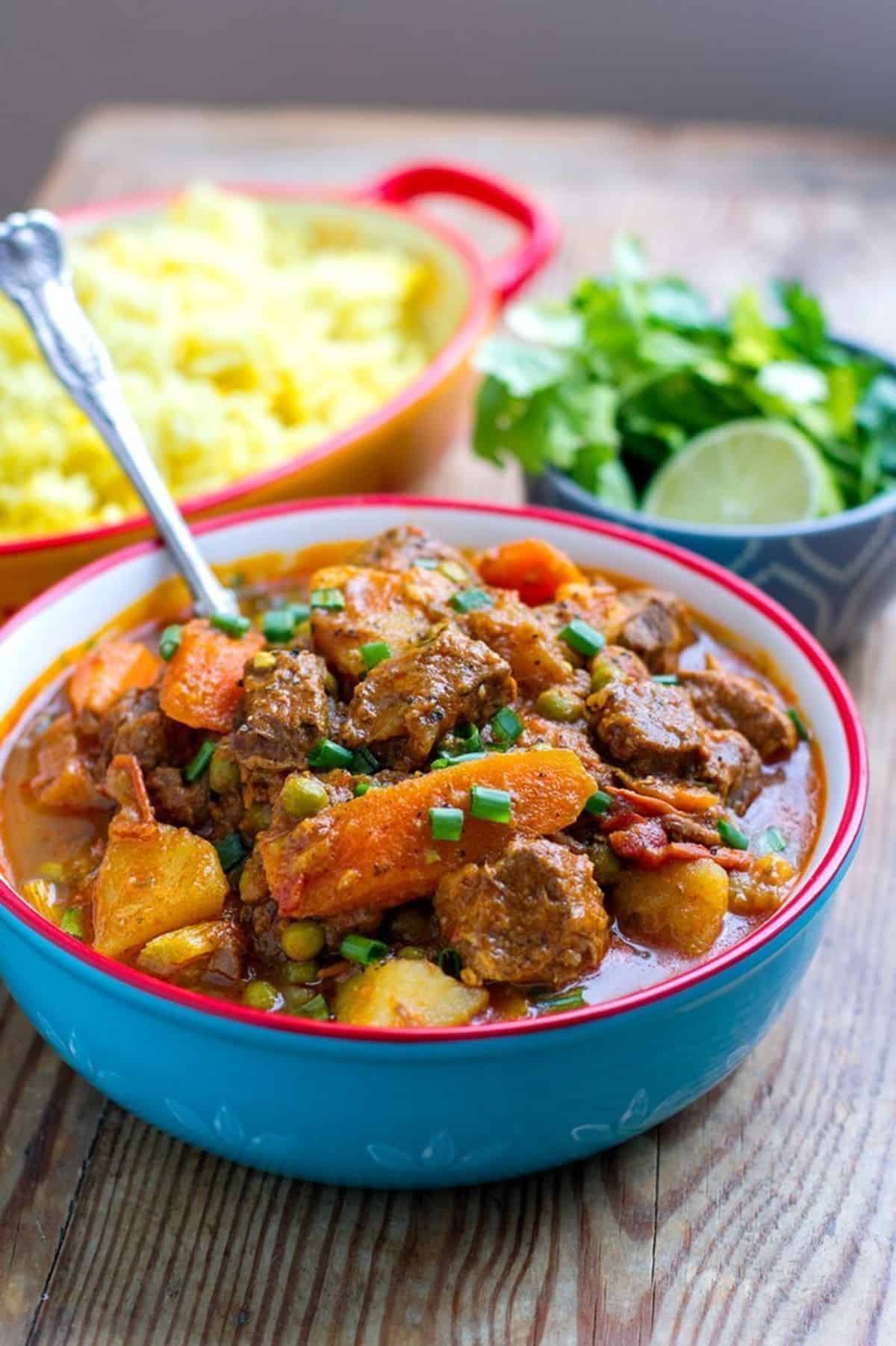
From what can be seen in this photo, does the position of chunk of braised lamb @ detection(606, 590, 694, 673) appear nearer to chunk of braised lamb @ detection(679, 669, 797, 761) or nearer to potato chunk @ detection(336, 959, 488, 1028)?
chunk of braised lamb @ detection(679, 669, 797, 761)

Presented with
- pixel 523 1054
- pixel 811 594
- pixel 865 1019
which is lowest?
pixel 865 1019

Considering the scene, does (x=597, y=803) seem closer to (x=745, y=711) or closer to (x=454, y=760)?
(x=454, y=760)

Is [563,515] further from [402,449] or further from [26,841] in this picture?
[26,841]

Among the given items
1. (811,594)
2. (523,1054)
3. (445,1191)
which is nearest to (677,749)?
(523,1054)

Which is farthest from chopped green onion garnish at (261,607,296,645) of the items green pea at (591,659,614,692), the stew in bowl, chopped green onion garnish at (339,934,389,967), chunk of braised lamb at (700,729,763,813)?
chunk of braised lamb at (700,729,763,813)

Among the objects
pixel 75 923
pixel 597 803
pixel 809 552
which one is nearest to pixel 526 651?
pixel 597 803

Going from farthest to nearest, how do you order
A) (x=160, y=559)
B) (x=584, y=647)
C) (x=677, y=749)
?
(x=160, y=559) < (x=584, y=647) < (x=677, y=749)
